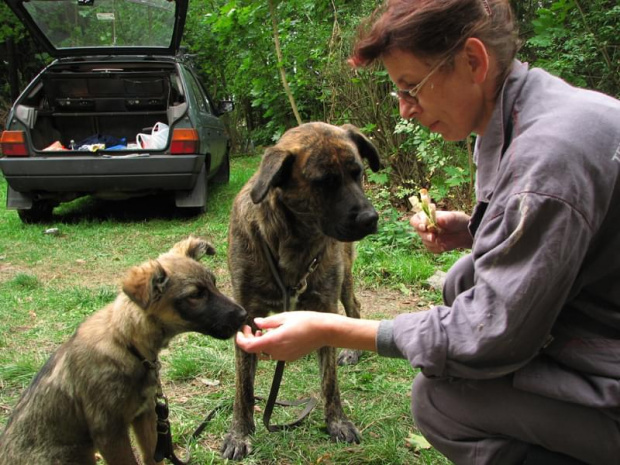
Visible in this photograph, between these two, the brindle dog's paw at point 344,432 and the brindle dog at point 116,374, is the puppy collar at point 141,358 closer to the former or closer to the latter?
the brindle dog at point 116,374

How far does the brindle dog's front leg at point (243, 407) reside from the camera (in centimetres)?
300

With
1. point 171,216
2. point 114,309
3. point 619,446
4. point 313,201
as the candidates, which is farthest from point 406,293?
point 171,216

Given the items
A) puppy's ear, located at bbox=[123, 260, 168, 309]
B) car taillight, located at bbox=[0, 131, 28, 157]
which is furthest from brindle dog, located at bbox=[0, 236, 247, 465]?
car taillight, located at bbox=[0, 131, 28, 157]

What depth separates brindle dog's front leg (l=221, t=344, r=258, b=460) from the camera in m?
3.00

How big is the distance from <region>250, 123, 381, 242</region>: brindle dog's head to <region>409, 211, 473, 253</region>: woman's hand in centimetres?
37

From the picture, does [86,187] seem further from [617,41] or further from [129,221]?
[617,41]

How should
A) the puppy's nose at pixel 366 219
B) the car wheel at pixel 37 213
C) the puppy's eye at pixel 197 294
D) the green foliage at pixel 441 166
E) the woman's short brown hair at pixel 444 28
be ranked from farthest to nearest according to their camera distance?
the car wheel at pixel 37 213 → the green foliage at pixel 441 166 → the puppy's nose at pixel 366 219 → the puppy's eye at pixel 197 294 → the woman's short brown hair at pixel 444 28

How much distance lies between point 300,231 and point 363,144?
738mm

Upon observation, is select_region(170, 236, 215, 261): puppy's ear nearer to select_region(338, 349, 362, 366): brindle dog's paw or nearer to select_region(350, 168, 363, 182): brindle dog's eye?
select_region(350, 168, 363, 182): brindle dog's eye

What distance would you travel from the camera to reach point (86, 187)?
7.27 metres

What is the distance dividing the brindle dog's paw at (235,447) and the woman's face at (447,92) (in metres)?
2.04

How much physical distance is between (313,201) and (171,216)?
18.8ft

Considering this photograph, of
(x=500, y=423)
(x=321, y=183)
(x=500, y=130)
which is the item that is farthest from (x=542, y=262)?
(x=321, y=183)

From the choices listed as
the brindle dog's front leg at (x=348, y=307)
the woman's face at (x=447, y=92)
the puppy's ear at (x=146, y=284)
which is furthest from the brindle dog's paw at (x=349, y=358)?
the woman's face at (x=447, y=92)
